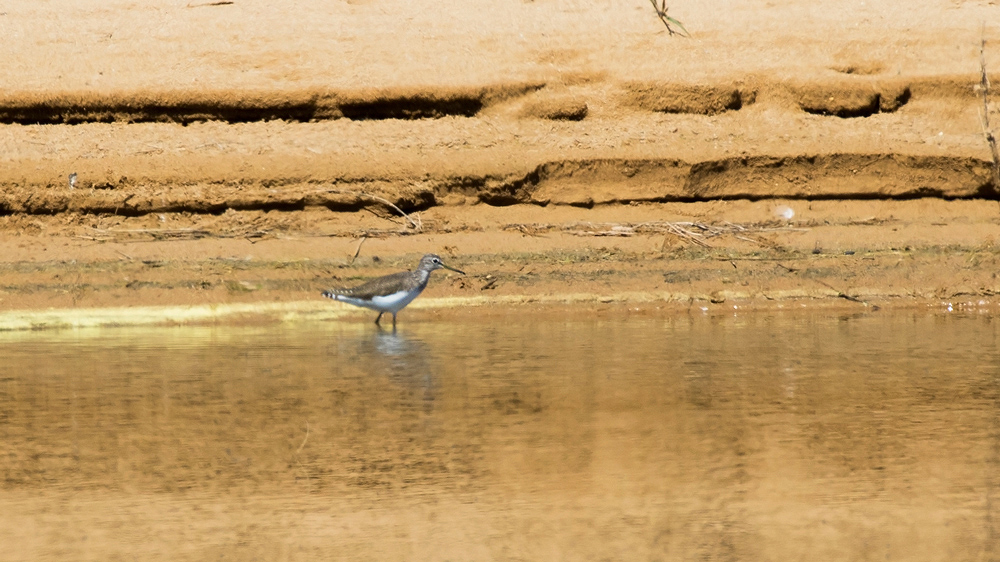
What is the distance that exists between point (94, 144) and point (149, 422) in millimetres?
6684

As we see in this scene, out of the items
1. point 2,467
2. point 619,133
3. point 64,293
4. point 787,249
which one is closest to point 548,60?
point 619,133

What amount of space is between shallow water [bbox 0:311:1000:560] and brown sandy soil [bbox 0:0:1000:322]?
6.30 feet

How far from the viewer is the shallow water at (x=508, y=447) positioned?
4.58 meters

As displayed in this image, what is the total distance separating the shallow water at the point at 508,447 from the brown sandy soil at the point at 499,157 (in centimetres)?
192

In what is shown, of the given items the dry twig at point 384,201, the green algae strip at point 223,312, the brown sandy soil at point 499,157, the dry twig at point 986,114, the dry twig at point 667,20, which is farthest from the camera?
the dry twig at point 667,20

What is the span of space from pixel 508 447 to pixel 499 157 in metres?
6.67

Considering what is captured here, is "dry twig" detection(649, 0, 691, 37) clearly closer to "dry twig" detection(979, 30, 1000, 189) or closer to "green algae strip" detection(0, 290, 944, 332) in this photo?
"dry twig" detection(979, 30, 1000, 189)

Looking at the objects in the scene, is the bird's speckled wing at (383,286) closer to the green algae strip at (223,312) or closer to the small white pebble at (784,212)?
the green algae strip at (223,312)

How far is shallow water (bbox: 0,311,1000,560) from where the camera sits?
458cm

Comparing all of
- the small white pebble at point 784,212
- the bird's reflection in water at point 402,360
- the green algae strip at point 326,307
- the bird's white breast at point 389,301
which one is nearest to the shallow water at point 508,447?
the bird's reflection in water at point 402,360

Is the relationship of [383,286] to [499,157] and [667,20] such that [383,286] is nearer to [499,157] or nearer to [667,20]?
[499,157]

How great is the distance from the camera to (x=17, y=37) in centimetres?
1378

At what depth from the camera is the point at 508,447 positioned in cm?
580

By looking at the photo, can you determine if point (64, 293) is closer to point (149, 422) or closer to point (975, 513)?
point (149, 422)
